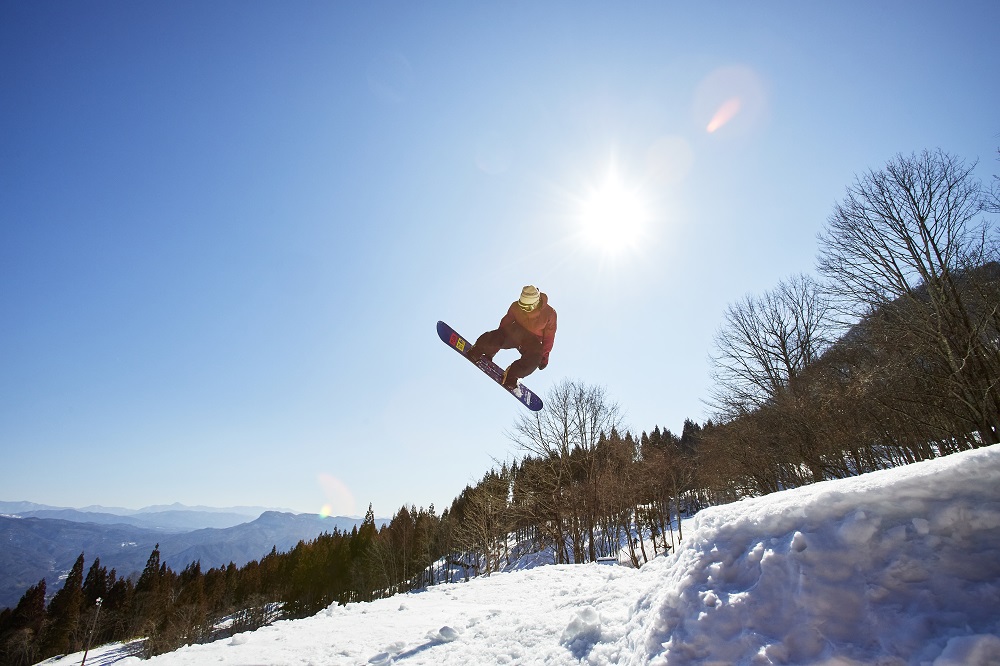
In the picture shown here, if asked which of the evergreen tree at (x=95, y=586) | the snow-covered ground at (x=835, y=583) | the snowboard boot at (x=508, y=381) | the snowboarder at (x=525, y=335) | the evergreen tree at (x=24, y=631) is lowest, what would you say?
the evergreen tree at (x=24, y=631)

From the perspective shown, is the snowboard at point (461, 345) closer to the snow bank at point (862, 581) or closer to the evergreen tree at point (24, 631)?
the snow bank at point (862, 581)

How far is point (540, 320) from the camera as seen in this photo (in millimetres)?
7965

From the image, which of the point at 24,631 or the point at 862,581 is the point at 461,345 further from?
the point at 24,631

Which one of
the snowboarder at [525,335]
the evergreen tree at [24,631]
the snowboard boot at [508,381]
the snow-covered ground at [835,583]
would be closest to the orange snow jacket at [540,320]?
the snowboarder at [525,335]

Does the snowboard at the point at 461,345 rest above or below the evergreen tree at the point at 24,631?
above

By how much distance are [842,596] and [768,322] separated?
20872mm

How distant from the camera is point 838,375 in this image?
656 inches

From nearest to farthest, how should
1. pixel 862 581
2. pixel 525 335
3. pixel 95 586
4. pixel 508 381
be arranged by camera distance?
pixel 862 581, pixel 525 335, pixel 508 381, pixel 95 586

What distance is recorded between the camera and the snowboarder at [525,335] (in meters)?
7.86

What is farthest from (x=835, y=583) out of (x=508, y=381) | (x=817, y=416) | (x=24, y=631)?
(x=24, y=631)

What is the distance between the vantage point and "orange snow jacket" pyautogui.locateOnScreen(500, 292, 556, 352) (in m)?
7.90

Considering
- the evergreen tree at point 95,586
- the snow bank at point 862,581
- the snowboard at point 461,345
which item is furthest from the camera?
the evergreen tree at point 95,586

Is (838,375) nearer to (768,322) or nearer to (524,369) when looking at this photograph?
(768,322)

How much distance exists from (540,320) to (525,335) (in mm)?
513
